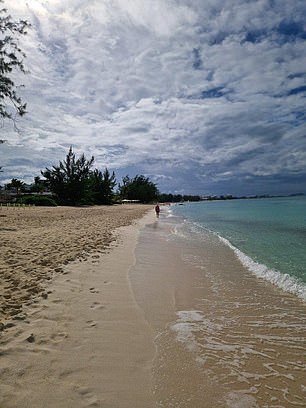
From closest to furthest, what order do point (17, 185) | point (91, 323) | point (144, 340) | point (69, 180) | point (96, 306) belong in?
1. point (144, 340)
2. point (91, 323)
3. point (96, 306)
4. point (69, 180)
5. point (17, 185)

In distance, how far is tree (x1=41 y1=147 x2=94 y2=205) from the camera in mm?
53375

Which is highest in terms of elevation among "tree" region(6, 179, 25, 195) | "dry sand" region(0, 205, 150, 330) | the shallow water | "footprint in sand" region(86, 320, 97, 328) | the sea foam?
"tree" region(6, 179, 25, 195)

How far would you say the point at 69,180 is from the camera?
5391cm

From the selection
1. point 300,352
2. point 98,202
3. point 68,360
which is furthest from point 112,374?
point 98,202

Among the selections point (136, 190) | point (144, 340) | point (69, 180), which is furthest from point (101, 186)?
point (144, 340)

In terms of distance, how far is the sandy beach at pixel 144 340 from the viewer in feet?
9.57

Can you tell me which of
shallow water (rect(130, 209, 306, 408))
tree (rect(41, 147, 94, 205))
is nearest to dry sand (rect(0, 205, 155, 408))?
shallow water (rect(130, 209, 306, 408))

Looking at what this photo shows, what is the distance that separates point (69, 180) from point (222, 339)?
53.1m

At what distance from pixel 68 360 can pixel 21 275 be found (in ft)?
11.5

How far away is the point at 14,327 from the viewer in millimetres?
4016

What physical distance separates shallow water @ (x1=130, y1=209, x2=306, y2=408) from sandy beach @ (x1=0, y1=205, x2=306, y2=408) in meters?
0.02

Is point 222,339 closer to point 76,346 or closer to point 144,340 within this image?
point 144,340

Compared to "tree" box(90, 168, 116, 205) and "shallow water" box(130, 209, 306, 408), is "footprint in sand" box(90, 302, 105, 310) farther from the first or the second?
"tree" box(90, 168, 116, 205)

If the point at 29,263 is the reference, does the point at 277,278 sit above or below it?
below
